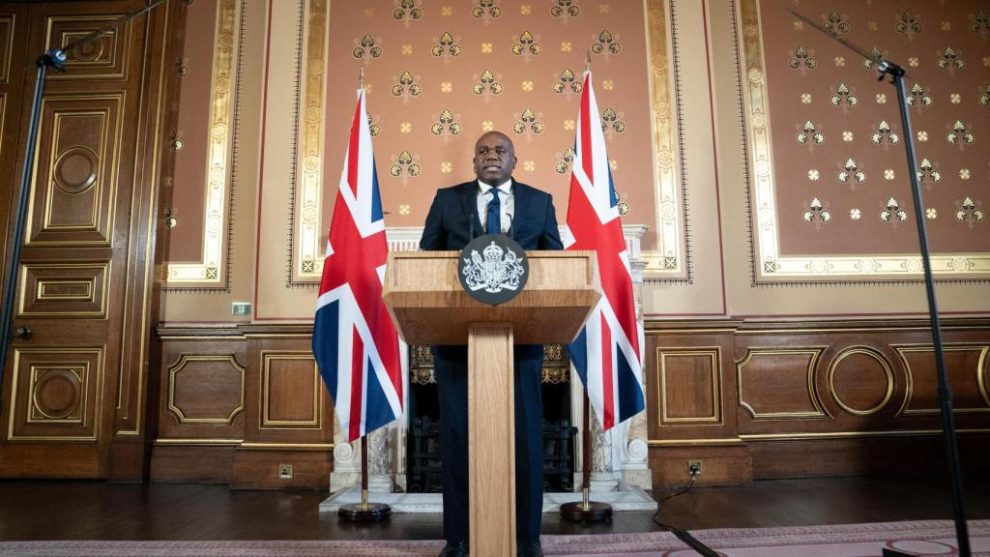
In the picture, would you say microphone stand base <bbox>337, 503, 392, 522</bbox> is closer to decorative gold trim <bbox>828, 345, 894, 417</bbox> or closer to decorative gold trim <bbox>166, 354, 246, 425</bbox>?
decorative gold trim <bbox>166, 354, 246, 425</bbox>

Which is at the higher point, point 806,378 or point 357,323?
point 357,323

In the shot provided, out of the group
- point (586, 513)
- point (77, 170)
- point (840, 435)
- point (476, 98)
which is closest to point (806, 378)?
point (840, 435)

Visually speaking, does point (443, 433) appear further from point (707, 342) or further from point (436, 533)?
point (707, 342)

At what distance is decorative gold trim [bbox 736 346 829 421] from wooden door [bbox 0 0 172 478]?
3.42 metres

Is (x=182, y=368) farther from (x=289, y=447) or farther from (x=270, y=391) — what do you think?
(x=289, y=447)

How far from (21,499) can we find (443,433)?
8.63ft

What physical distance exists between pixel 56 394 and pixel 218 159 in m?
1.67

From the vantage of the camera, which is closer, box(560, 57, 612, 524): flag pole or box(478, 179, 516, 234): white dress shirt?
box(478, 179, 516, 234): white dress shirt

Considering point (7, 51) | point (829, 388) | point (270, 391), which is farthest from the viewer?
point (7, 51)

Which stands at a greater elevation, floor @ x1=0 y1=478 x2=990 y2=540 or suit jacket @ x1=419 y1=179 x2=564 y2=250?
suit jacket @ x1=419 y1=179 x2=564 y2=250

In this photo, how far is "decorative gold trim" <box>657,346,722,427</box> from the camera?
377cm

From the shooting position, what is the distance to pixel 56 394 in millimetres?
4059

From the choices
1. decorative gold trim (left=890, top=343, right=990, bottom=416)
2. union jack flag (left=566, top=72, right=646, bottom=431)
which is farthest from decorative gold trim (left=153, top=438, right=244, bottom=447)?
decorative gold trim (left=890, top=343, right=990, bottom=416)

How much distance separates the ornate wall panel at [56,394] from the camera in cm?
402
